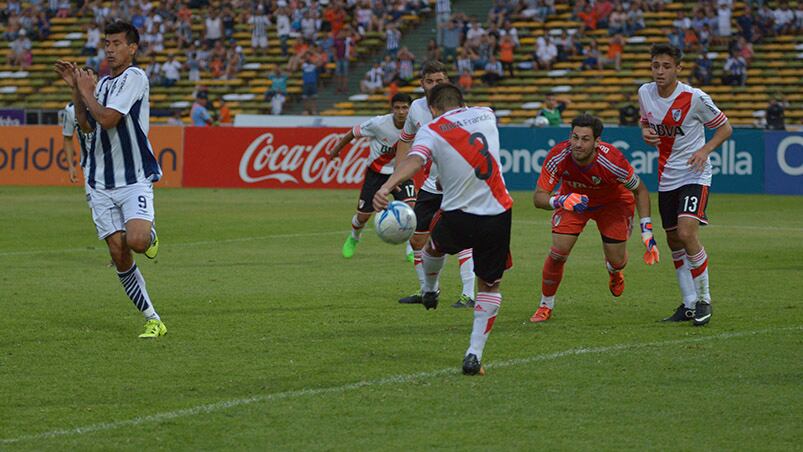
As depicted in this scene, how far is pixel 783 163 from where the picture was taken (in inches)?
1146

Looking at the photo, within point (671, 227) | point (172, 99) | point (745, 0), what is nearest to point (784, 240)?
point (671, 227)

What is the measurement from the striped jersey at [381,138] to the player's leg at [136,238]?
4.73 m

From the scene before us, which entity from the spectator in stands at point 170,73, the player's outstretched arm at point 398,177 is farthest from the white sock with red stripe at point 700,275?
the spectator in stands at point 170,73

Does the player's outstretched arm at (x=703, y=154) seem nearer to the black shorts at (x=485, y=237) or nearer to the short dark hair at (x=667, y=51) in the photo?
the short dark hair at (x=667, y=51)

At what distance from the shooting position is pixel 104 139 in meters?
9.86

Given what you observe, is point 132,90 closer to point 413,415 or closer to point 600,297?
point 413,415

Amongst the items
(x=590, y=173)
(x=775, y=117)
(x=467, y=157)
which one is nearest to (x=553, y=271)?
(x=590, y=173)

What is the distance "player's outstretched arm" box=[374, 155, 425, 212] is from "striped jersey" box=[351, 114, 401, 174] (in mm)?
6001

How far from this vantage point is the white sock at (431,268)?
9.77m

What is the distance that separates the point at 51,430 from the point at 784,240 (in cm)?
1448

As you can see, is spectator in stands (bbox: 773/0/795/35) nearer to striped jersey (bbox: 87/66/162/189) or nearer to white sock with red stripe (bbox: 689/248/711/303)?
white sock with red stripe (bbox: 689/248/711/303)

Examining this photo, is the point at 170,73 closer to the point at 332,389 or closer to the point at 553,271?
the point at 553,271

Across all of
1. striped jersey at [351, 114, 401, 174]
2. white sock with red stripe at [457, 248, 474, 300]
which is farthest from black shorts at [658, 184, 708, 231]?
striped jersey at [351, 114, 401, 174]

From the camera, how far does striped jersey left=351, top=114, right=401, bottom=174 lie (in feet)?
47.3
